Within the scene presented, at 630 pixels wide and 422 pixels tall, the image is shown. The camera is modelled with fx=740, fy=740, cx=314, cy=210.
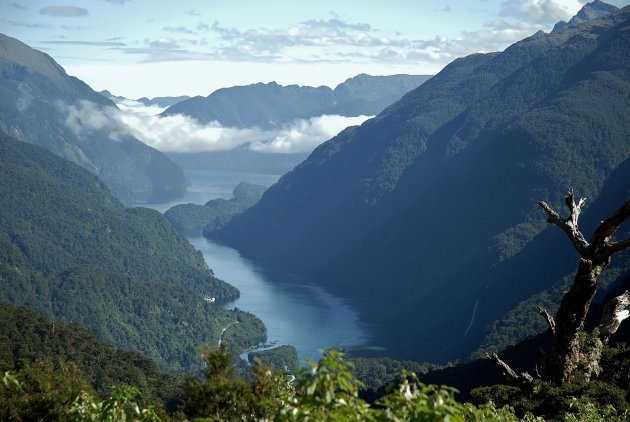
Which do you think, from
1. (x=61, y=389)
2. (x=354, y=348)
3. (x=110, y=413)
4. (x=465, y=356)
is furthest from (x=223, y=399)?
(x=354, y=348)

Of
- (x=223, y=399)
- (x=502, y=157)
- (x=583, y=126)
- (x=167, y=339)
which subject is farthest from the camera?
(x=502, y=157)

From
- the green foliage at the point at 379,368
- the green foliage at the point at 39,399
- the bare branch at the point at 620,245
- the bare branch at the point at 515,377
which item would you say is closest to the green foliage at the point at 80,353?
the green foliage at the point at 379,368

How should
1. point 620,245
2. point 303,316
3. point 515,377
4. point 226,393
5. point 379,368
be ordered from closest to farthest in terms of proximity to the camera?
point 226,393, point 620,245, point 515,377, point 379,368, point 303,316

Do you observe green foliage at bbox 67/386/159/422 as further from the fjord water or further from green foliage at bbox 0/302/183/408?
the fjord water

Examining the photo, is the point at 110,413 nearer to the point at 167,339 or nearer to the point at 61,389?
the point at 61,389

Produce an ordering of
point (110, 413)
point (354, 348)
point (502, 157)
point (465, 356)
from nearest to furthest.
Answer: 1. point (110, 413)
2. point (465, 356)
3. point (354, 348)
4. point (502, 157)

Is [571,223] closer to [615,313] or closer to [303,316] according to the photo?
[615,313]

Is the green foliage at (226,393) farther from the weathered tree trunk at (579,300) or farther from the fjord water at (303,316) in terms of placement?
the fjord water at (303,316)

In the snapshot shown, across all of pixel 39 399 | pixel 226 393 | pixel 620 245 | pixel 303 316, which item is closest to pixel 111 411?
pixel 226 393
